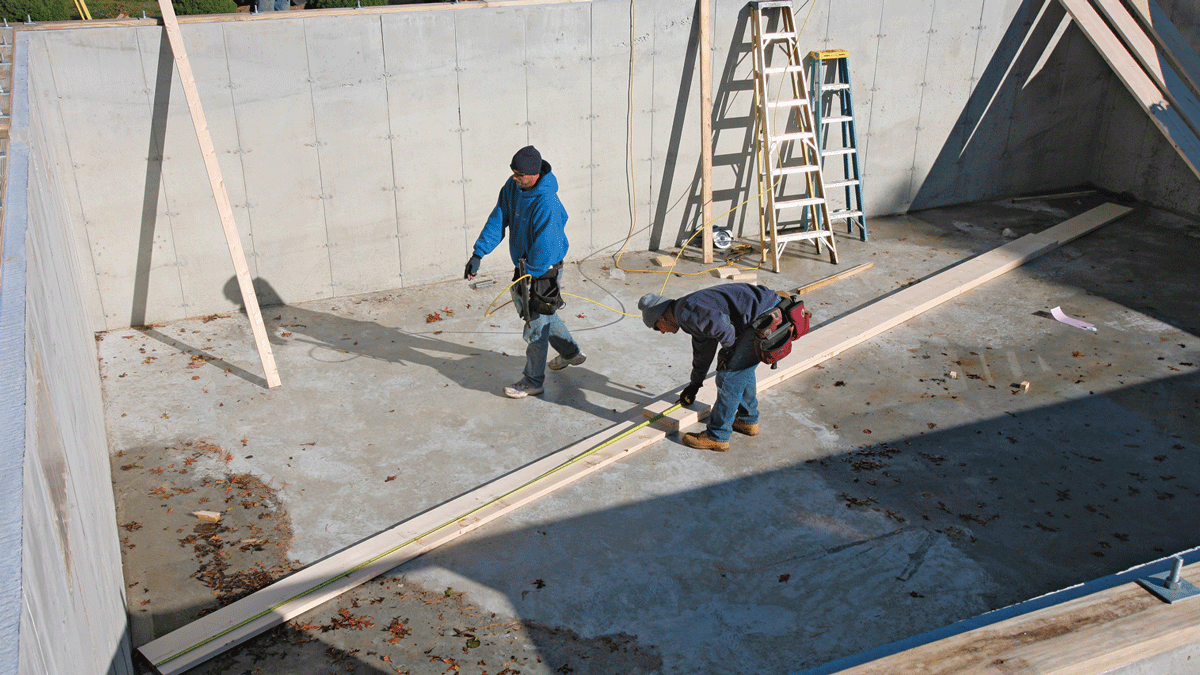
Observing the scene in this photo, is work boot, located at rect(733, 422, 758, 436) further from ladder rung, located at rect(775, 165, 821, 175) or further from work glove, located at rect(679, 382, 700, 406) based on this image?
ladder rung, located at rect(775, 165, 821, 175)

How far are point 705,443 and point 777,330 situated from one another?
958 millimetres

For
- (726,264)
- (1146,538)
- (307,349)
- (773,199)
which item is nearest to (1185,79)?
(773,199)

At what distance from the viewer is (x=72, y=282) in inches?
228

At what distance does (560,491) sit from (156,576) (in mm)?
2292

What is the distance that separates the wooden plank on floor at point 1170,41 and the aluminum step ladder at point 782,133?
3.95m

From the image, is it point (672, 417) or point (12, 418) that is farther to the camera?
point (672, 417)

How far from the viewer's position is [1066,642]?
9.17 feet

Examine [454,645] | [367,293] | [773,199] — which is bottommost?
[454,645]

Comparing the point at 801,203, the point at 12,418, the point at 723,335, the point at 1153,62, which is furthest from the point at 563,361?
the point at 1153,62

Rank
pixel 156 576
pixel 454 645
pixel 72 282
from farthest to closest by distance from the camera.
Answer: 1. pixel 72 282
2. pixel 156 576
3. pixel 454 645

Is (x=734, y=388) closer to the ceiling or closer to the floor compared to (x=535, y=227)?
closer to the floor

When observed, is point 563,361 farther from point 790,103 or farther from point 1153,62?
point 1153,62

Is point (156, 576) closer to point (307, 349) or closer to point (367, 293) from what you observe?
point (307, 349)

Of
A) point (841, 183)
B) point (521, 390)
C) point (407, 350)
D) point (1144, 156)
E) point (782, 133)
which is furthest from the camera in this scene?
point (1144, 156)
